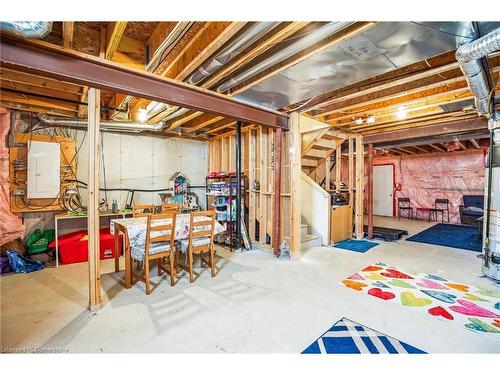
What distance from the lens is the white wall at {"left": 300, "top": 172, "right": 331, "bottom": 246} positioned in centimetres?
509

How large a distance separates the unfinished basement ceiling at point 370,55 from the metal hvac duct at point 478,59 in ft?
0.31

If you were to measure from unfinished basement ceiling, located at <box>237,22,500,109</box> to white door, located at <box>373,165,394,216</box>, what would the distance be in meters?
7.70

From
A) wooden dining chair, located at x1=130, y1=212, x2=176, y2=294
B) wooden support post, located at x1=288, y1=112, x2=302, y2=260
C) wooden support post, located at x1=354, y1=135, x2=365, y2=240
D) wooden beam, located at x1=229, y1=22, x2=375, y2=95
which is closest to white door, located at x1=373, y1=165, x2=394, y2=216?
wooden support post, located at x1=354, y1=135, x2=365, y2=240

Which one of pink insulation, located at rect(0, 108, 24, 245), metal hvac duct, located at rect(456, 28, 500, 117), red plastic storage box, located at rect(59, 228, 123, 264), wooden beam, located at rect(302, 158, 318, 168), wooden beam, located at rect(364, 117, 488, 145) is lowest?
red plastic storage box, located at rect(59, 228, 123, 264)

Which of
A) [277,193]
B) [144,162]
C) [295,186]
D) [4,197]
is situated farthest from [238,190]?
[4,197]

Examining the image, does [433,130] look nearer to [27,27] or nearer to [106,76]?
[106,76]

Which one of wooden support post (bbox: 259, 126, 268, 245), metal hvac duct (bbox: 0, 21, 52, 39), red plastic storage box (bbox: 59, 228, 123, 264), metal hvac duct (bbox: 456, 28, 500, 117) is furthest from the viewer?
wooden support post (bbox: 259, 126, 268, 245)

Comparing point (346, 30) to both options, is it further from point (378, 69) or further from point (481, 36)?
point (481, 36)

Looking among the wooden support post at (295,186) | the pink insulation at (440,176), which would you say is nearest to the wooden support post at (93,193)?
the wooden support post at (295,186)

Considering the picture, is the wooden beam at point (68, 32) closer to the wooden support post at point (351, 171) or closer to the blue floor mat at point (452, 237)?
the wooden support post at point (351, 171)

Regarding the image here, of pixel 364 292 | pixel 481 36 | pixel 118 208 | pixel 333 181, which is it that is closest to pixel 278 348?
pixel 364 292

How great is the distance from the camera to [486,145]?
7020mm

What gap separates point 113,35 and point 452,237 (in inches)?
305

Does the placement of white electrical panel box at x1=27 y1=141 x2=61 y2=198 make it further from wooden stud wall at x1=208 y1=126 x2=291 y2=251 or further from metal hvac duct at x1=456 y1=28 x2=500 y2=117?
metal hvac duct at x1=456 y1=28 x2=500 y2=117
